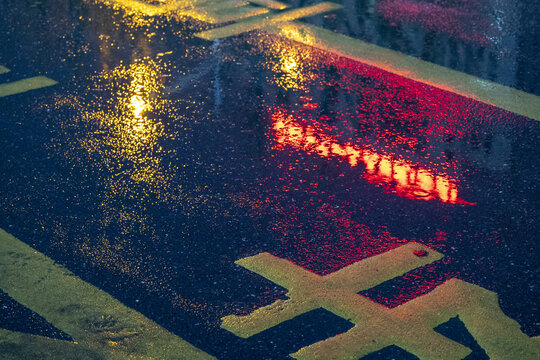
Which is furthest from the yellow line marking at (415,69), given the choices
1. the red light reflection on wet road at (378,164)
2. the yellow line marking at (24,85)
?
the yellow line marking at (24,85)

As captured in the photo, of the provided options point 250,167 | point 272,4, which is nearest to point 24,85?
point 250,167

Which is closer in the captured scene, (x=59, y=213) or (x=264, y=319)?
(x=264, y=319)

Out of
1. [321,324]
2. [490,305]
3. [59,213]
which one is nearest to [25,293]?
[59,213]

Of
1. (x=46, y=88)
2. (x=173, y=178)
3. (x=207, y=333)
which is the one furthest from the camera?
(x=46, y=88)

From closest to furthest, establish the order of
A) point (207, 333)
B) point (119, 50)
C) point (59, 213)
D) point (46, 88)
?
1. point (207, 333)
2. point (59, 213)
3. point (46, 88)
4. point (119, 50)

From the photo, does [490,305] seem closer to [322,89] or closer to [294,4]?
[322,89]

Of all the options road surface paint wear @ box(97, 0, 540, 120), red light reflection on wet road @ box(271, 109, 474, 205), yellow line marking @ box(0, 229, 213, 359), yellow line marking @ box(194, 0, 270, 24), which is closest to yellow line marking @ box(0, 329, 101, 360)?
yellow line marking @ box(0, 229, 213, 359)
